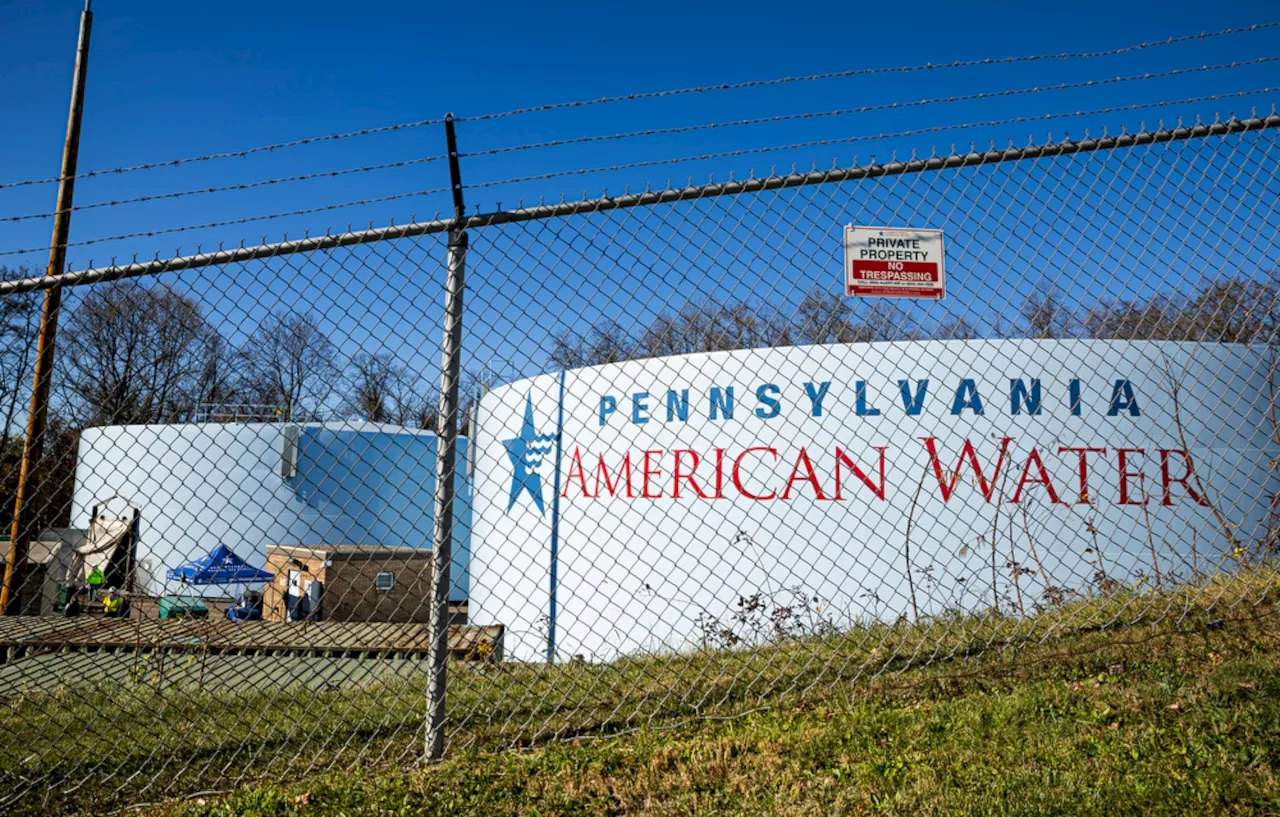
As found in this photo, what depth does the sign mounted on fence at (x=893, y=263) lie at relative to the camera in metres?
3.14

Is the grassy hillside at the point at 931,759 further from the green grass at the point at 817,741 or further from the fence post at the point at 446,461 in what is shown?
the fence post at the point at 446,461

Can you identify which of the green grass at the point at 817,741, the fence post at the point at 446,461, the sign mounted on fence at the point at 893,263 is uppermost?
the sign mounted on fence at the point at 893,263

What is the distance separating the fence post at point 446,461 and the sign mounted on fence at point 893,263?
55.8 inches

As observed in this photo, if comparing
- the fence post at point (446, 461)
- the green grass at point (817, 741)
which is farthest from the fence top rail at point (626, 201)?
the green grass at point (817, 741)

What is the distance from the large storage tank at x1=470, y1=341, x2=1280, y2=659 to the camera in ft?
25.4

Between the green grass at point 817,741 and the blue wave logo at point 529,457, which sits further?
the blue wave logo at point 529,457

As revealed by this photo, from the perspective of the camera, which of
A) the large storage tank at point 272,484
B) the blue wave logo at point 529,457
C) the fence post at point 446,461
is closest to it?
the fence post at point 446,461

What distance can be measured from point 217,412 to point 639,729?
2357 centimetres

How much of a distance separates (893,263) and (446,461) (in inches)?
70.3

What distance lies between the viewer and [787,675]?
11.1 feet

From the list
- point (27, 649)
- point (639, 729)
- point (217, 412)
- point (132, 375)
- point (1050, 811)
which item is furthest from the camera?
point (132, 375)

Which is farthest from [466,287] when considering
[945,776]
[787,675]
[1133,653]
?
[1133,653]

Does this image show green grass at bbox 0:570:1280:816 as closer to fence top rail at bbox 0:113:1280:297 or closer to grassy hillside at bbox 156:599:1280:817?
grassy hillside at bbox 156:599:1280:817

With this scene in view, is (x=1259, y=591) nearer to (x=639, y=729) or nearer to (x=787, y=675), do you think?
(x=787, y=675)
